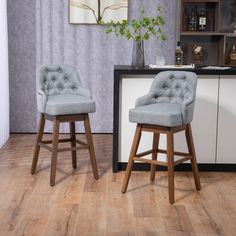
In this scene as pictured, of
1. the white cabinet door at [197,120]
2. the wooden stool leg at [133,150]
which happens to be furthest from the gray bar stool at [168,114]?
the white cabinet door at [197,120]

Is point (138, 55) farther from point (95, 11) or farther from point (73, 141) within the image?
point (95, 11)

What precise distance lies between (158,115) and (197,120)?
82 cm

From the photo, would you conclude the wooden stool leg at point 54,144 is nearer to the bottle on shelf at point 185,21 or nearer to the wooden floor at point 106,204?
the wooden floor at point 106,204

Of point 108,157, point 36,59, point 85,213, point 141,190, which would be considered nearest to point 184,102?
point 141,190

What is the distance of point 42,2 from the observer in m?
5.38

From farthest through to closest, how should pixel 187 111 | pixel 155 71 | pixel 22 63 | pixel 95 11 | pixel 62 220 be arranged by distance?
pixel 22 63
pixel 95 11
pixel 155 71
pixel 187 111
pixel 62 220

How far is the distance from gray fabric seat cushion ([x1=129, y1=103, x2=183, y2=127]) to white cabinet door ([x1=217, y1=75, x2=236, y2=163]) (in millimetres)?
682

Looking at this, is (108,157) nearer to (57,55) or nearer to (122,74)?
(122,74)

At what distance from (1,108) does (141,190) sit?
2078 mm

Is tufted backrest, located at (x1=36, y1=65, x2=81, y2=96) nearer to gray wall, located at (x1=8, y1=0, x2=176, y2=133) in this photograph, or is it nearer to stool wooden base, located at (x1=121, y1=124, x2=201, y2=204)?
stool wooden base, located at (x1=121, y1=124, x2=201, y2=204)

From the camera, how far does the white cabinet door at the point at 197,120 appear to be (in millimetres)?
3848

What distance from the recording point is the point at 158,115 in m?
3.16

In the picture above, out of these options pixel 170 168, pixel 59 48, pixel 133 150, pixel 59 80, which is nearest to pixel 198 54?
pixel 59 48

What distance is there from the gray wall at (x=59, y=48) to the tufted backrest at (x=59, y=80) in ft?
5.40
